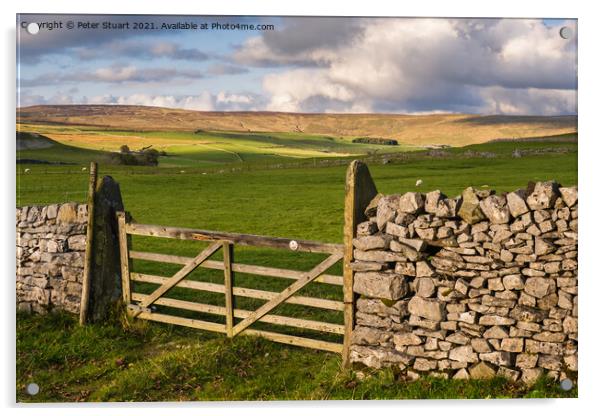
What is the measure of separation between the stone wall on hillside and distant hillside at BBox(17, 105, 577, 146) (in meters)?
1.49

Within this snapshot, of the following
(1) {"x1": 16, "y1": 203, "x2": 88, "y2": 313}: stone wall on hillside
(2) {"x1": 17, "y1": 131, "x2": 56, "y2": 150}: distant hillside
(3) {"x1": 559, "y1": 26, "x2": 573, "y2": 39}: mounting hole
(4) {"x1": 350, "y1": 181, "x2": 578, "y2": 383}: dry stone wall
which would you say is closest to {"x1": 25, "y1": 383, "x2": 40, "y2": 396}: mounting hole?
(1) {"x1": 16, "y1": 203, "x2": 88, "y2": 313}: stone wall on hillside

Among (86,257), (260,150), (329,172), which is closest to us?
(86,257)

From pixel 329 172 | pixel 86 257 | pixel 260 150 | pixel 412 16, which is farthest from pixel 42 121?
pixel 329 172

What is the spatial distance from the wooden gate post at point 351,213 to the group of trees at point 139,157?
14173 mm

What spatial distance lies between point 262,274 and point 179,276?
1.34 meters

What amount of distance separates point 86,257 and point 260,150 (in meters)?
16.3

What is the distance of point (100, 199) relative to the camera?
34.3 ft

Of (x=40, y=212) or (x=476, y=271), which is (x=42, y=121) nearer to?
(x=40, y=212)

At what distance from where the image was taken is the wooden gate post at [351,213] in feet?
28.0

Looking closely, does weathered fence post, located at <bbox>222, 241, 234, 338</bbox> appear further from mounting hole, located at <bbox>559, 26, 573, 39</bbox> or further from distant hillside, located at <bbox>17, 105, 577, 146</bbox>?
mounting hole, located at <bbox>559, 26, 573, 39</bbox>

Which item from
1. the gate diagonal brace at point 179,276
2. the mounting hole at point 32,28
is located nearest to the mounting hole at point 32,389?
the gate diagonal brace at point 179,276

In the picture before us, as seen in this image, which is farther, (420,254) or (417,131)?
(417,131)

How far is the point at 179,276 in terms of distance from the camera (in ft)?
32.7

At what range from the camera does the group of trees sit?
23.1 m
